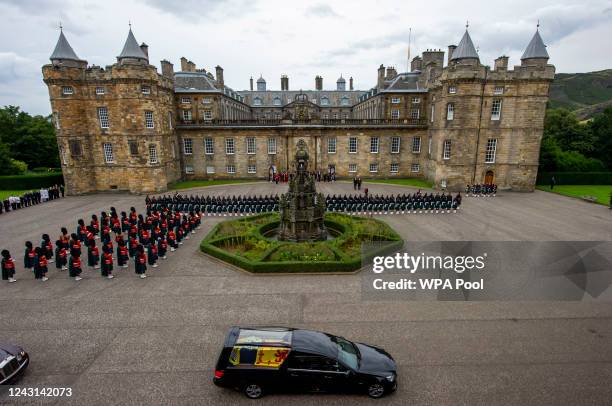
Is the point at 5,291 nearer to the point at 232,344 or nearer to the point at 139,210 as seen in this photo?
the point at 232,344

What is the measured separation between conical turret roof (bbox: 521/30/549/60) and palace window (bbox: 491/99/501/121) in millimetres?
5167

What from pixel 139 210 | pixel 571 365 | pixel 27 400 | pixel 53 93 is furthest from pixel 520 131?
pixel 53 93

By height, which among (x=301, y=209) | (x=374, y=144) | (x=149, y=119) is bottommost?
(x=301, y=209)

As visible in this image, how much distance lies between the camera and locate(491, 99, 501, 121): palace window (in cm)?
3503

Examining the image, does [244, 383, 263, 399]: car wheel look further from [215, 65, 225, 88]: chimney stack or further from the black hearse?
[215, 65, 225, 88]: chimney stack

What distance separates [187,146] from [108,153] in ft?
31.4

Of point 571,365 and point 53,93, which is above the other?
point 53,93

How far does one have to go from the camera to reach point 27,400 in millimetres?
7801

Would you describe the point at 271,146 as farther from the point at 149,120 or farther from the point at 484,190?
the point at 484,190

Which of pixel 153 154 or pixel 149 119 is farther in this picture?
pixel 153 154

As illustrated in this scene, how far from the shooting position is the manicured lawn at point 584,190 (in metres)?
33.8

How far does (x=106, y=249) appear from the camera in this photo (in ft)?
48.3

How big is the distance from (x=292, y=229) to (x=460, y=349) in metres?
11.4

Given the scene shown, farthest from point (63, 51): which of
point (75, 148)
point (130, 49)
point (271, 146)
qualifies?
point (271, 146)
